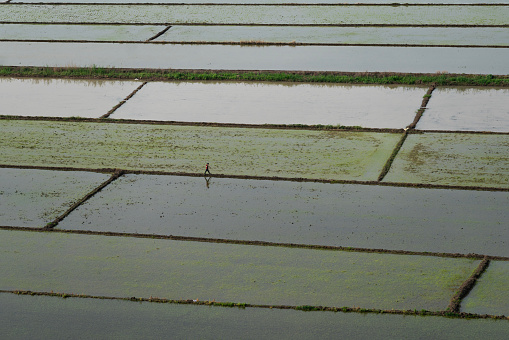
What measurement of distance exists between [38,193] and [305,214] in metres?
3.17

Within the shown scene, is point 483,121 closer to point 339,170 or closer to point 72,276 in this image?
point 339,170

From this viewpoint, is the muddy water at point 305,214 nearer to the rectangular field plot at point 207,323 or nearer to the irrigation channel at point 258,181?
the irrigation channel at point 258,181

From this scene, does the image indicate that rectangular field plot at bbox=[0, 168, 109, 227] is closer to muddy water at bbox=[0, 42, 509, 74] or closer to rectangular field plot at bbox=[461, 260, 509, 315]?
rectangular field plot at bbox=[461, 260, 509, 315]

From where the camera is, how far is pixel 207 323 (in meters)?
5.86

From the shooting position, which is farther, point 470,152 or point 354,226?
point 470,152

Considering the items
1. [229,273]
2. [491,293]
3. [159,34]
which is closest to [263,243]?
[229,273]

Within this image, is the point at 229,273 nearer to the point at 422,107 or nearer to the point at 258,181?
the point at 258,181

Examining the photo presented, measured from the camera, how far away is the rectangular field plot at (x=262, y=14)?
639 inches

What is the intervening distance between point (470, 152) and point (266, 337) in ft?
15.7

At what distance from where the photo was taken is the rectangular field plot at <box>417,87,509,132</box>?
10195mm

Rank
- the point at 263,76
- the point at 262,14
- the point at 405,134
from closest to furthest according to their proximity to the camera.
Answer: the point at 405,134
the point at 263,76
the point at 262,14

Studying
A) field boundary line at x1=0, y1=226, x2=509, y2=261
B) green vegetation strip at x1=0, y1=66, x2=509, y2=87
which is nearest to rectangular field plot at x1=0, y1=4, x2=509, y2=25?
green vegetation strip at x1=0, y1=66, x2=509, y2=87

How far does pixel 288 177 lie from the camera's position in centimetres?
872

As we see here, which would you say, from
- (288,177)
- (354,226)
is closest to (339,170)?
(288,177)
